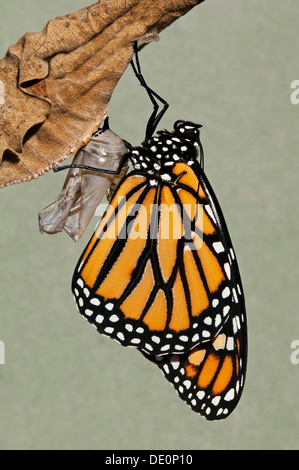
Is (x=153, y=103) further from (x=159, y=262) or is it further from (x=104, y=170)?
(x=159, y=262)

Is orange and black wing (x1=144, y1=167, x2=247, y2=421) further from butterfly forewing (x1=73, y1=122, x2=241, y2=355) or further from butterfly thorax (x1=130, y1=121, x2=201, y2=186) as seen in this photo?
butterfly thorax (x1=130, y1=121, x2=201, y2=186)

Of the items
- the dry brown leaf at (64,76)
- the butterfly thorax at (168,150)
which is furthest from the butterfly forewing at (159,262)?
the dry brown leaf at (64,76)

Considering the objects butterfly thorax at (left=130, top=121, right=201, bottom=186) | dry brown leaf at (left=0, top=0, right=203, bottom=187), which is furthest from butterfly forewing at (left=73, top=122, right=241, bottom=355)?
dry brown leaf at (left=0, top=0, right=203, bottom=187)

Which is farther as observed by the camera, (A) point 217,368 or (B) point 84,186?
(A) point 217,368

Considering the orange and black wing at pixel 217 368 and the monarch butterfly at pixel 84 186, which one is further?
the orange and black wing at pixel 217 368

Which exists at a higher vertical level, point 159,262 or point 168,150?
point 168,150

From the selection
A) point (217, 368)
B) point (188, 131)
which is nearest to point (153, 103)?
point (188, 131)

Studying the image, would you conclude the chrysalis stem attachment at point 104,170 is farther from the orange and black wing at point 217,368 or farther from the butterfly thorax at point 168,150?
the orange and black wing at point 217,368
